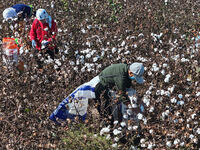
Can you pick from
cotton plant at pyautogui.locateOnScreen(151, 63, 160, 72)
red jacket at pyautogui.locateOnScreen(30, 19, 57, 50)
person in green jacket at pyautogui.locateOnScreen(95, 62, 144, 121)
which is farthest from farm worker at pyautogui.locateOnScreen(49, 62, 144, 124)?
red jacket at pyautogui.locateOnScreen(30, 19, 57, 50)

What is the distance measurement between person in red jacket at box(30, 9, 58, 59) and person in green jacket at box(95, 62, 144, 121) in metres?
1.64

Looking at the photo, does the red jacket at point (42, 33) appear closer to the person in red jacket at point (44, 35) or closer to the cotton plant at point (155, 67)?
the person in red jacket at point (44, 35)

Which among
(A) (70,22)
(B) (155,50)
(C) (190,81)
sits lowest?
(C) (190,81)

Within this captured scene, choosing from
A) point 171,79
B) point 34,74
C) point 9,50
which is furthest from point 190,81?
point 9,50

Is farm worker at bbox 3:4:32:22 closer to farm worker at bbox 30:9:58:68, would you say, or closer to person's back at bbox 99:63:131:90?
farm worker at bbox 30:9:58:68

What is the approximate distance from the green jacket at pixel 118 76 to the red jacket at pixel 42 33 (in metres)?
1.80

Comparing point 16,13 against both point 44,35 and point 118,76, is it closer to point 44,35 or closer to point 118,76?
point 44,35

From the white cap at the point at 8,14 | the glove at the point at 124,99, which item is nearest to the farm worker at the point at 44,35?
the white cap at the point at 8,14

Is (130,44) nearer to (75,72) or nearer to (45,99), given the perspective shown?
(75,72)

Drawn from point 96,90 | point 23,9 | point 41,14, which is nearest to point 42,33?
point 41,14

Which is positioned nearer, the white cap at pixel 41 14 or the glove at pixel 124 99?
the glove at pixel 124 99

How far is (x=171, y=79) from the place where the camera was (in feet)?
14.5

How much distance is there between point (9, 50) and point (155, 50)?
2493mm

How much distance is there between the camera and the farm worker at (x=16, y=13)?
559 centimetres
